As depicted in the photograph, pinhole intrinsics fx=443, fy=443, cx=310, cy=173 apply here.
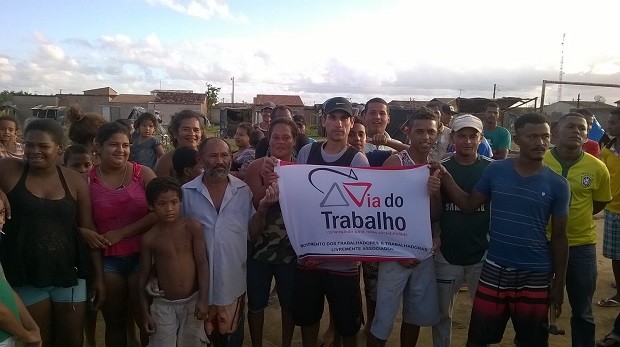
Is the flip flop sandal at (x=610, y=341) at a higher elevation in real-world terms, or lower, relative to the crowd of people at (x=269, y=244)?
lower

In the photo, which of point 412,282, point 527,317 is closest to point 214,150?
point 412,282

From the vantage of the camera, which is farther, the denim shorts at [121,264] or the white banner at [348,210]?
the white banner at [348,210]

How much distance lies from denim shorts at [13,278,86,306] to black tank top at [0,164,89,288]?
0.24ft

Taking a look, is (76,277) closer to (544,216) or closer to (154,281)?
(154,281)

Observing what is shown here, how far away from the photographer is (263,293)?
3.81 m

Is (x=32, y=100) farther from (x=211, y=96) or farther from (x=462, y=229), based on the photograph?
(x=462, y=229)

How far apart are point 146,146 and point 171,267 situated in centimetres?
315

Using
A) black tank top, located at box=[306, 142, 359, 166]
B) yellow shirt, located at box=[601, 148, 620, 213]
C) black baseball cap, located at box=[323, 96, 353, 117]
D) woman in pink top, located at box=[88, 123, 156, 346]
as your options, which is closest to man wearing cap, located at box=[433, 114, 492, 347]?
black tank top, located at box=[306, 142, 359, 166]

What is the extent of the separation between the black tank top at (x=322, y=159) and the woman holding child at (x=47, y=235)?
1.81 meters

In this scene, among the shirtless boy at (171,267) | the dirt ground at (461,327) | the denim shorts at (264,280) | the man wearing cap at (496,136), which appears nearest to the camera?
the shirtless boy at (171,267)

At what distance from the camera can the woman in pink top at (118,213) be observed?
3410mm

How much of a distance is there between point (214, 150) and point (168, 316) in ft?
4.38

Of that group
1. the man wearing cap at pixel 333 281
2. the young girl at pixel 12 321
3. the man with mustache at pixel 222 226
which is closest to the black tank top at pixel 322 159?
the man wearing cap at pixel 333 281

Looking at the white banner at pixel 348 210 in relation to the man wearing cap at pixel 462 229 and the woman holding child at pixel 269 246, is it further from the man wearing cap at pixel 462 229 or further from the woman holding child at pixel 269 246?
the man wearing cap at pixel 462 229
